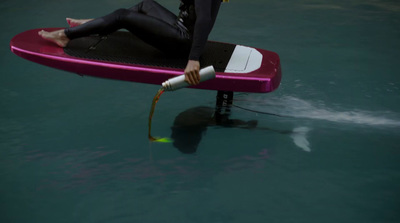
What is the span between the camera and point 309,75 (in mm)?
2678

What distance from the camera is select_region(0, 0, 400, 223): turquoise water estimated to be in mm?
1468

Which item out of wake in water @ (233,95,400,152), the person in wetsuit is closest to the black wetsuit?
the person in wetsuit

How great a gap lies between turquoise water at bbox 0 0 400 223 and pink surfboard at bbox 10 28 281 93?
0.92 feet

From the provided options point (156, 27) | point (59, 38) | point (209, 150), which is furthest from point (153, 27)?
point (209, 150)

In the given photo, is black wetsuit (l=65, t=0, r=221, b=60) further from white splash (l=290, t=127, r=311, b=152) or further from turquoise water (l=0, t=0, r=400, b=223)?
white splash (l=290, t=127, r=311, b=152)

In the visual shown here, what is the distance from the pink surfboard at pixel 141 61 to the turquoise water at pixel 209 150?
280 mm

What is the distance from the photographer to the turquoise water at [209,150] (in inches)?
57.8

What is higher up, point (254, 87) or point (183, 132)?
point (254, 87)

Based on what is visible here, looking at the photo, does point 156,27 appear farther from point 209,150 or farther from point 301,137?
point 301,137

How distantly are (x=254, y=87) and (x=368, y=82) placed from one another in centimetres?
111

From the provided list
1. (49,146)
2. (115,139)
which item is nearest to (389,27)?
(115,139)

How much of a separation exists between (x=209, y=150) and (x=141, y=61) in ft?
1.50

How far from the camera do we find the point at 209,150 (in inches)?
72.1

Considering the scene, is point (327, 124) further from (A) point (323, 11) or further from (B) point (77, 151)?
(A) point (323, 11)
